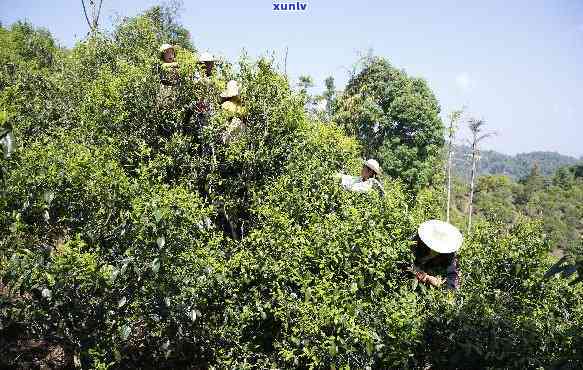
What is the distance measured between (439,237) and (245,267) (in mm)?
2314

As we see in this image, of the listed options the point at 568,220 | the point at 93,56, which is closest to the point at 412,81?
the point at 93,56

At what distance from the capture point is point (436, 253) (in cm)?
511

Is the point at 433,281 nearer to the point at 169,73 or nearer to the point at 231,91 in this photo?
the point at 231,91

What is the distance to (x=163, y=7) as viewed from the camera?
103ft

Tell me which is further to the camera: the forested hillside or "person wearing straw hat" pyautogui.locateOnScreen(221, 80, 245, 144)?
"person wearing straw hat" pyautogui.locateOnScreen(221, 80, 245, 144)

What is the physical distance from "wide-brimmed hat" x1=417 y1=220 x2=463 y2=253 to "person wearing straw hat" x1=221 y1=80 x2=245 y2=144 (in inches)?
146

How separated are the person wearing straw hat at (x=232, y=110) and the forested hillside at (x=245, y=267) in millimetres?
87

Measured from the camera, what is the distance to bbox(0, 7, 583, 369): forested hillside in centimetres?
435

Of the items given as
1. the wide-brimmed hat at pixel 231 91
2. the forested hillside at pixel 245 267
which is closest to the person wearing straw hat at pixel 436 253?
the forested hillside at pixel 245 267

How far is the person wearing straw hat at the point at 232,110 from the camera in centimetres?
760

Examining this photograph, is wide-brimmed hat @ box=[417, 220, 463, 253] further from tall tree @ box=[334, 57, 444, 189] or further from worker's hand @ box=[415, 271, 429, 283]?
tall tree @ box=[334, 57, 444, 189]

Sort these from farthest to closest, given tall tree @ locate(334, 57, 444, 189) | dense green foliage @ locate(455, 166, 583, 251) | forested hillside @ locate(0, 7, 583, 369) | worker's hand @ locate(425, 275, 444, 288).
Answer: dense green foliage @ locate(455, 166, 583, 251) < tall tree @ locate(334, 57, 444, 189) < worker's hand @ locate(425, 275, 444, 288) < forested hillside @ locate(0, 7, 583, 369)

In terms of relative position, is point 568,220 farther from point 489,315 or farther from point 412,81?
point 489,315

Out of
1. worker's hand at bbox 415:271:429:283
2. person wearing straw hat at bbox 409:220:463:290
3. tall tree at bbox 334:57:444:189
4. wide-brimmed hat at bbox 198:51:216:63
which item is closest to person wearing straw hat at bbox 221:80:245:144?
wide-brimmed hat at bbox 198:51:216:63
